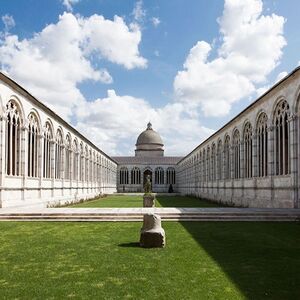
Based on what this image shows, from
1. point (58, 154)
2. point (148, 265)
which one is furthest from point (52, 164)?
point (148, 265)

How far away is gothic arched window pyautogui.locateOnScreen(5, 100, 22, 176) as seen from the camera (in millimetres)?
22188

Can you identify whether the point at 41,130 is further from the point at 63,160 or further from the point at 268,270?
the point at 268,270

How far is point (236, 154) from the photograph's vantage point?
33.2 meters

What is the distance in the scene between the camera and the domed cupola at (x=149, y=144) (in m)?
93.6

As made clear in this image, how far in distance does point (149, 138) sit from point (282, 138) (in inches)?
2828

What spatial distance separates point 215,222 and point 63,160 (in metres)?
19.3

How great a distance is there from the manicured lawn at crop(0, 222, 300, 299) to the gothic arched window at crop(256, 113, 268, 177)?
1170 centimetres

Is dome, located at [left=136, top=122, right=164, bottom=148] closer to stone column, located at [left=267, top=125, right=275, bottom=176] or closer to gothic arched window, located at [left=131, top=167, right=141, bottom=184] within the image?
gothic arched window, located at [left=131, top=167, right=141, bottom=184]

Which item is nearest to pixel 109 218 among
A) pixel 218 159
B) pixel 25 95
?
pixel 25 95

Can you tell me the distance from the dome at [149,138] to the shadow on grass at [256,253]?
77553 mm

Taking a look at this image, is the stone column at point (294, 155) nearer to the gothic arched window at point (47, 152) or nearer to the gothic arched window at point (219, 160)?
the gothic arched window at point (47, 152)

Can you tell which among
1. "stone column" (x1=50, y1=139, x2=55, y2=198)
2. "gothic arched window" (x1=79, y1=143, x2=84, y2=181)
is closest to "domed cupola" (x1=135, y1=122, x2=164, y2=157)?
"gothic arched window" (x1=79, y1=143, x2=84, y2=181)

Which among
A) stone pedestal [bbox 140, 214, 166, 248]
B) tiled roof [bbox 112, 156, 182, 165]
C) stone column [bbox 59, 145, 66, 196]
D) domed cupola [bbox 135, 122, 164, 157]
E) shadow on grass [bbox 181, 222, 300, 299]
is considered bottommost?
shadow on grass [bbox 181, 222, 300, 299]

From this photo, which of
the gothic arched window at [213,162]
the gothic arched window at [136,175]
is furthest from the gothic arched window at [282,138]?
the gothic arched window at [136,175]
